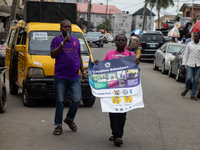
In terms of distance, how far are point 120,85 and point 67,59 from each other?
3.31 feet

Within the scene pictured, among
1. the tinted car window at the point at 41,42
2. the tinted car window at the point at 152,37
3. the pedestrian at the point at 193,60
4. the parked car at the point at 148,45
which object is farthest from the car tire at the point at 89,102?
the tinted car window at the point at 152,37

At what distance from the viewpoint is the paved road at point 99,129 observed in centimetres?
549

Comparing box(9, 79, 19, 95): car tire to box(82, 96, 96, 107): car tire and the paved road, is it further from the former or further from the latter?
box(82, 96, 96, 107): car tire

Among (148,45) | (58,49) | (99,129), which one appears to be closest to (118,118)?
(99,129)

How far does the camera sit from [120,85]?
18.4ft

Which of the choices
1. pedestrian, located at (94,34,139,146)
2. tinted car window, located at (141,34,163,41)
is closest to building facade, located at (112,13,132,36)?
tinted car window, located at (141,34,163,41)

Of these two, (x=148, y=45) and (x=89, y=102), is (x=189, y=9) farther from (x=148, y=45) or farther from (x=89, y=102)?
(x=89, y=102)

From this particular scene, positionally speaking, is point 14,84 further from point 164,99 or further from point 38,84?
point 164,99

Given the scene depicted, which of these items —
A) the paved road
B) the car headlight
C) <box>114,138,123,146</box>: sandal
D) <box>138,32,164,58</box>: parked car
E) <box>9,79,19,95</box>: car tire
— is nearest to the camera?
<box>114,138,123,146</box>: sandal

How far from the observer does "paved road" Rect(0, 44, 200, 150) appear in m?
5.49

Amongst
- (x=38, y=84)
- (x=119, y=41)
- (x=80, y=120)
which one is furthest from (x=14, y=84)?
(x=119, y=41)

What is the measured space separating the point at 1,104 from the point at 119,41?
329cm

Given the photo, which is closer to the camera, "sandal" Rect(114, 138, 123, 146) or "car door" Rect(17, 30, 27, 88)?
"sandal" Rect(114, 138, 123, 146)

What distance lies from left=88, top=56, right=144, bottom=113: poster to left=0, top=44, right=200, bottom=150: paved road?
0.63 m
